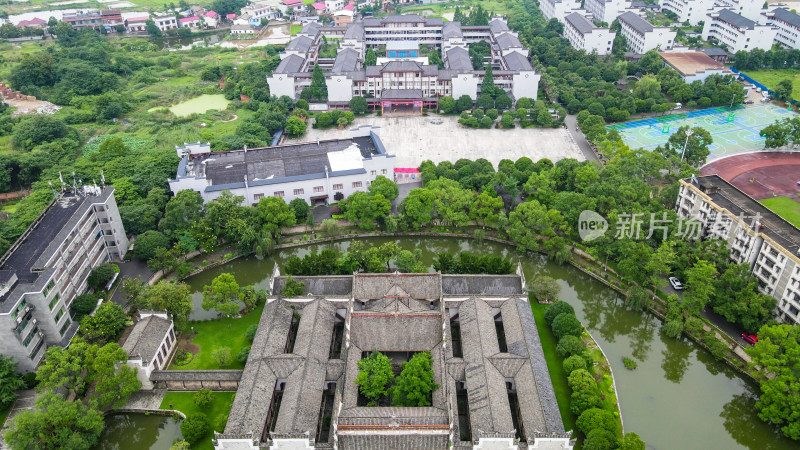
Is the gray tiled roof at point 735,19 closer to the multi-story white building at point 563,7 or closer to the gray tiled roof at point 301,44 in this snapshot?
the multi-story white building at point 563,7

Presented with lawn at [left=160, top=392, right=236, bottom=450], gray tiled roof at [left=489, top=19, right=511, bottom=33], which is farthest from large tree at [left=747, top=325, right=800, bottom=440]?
gray tiled roof at [left=489, top=19, right=511, bottom=33]

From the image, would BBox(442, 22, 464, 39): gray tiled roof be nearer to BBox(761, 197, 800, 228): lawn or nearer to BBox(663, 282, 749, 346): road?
BBox(761, 197, 800, 228): lawn

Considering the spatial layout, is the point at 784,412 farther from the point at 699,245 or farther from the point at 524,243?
the point at 524,243

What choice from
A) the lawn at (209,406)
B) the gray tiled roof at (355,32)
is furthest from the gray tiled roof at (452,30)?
the lawn at (209,406)

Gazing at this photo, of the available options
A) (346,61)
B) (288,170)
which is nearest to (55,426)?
(288,170)

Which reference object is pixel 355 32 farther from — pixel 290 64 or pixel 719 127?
pixel 719 127

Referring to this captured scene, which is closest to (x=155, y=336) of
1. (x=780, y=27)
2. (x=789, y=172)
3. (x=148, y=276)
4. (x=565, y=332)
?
(x=148, y=276)
